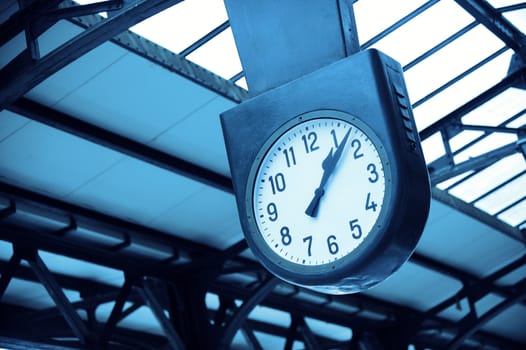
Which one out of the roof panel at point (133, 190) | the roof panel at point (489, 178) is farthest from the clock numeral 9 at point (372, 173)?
the roof panel at point (489, 178)

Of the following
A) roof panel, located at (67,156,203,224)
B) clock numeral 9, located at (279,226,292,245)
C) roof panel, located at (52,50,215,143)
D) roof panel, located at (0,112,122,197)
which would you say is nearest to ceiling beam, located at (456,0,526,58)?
roof panel, located at (52,50,215,143)

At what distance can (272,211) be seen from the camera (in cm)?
436

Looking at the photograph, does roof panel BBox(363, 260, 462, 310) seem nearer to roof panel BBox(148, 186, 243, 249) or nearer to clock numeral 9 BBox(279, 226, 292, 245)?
roof panel BBox(148, 186, 243, 249)

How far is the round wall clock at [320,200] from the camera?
13.3 ft

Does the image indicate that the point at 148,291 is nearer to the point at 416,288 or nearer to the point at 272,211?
the point at 416,288

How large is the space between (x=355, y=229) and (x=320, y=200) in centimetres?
25

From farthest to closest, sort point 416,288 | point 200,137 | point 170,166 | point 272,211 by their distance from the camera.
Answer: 1. point 416,288
2. point 170,166
3. point 200,137
4. point 272,211

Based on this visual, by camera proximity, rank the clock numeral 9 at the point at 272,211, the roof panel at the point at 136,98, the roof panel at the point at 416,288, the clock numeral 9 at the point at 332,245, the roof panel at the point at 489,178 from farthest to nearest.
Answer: the roof panel at the point at 416,288
the roof panel at the point at 489,178
the roof panel at the point at 136,98
the clock numeral 9 at the point at 272,211
the clock numeral 9 at the point at 332,245

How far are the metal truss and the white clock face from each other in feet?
26.6

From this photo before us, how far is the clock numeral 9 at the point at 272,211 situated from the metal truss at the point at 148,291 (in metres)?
8.08

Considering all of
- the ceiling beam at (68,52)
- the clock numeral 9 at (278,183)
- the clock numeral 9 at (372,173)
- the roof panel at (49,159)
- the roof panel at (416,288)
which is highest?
the roof panel at (416,288)

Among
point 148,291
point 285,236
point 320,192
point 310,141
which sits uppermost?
point 148,291

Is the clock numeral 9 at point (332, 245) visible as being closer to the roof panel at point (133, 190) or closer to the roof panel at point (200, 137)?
the roof panel at point (200, 137)

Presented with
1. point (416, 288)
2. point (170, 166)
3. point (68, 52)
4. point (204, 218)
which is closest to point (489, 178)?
point (416, 288)
